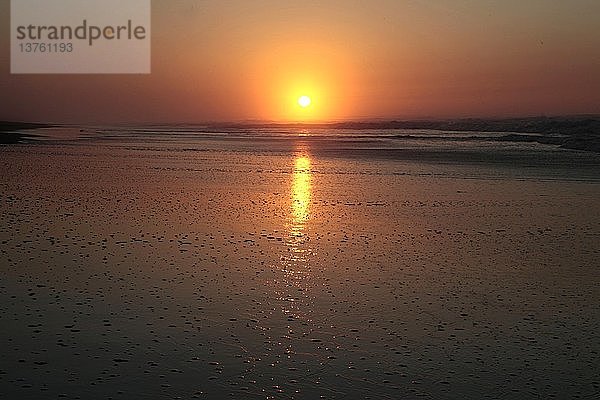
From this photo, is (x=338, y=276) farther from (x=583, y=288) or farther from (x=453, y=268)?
(x=583, y=288)

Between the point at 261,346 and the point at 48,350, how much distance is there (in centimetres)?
178

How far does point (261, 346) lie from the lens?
5.69 metres

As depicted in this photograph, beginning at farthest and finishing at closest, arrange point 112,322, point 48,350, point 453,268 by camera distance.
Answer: point 453,268 → point 112,322 → point 48,350

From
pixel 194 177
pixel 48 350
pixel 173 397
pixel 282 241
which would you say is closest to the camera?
pixel 173 397

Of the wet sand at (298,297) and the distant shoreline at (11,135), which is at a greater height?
the distant shoreline at (11,135)

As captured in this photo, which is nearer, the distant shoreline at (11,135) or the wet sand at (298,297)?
the wet sand at (298,297)

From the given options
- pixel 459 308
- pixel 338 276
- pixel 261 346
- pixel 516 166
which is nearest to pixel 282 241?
pixel 338 276

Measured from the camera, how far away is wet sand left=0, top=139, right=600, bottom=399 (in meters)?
5.04

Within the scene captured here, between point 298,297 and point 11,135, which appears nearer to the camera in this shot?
point 298,297

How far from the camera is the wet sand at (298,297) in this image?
16.5 feet

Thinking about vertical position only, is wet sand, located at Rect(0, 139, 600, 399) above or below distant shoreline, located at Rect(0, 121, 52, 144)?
below

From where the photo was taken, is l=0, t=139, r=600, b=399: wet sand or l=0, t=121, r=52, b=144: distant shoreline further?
l=0, t=121, r=52, b=144: distant shoreline

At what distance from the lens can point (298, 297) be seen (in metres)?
7.14

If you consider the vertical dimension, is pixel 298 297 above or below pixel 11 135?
below
